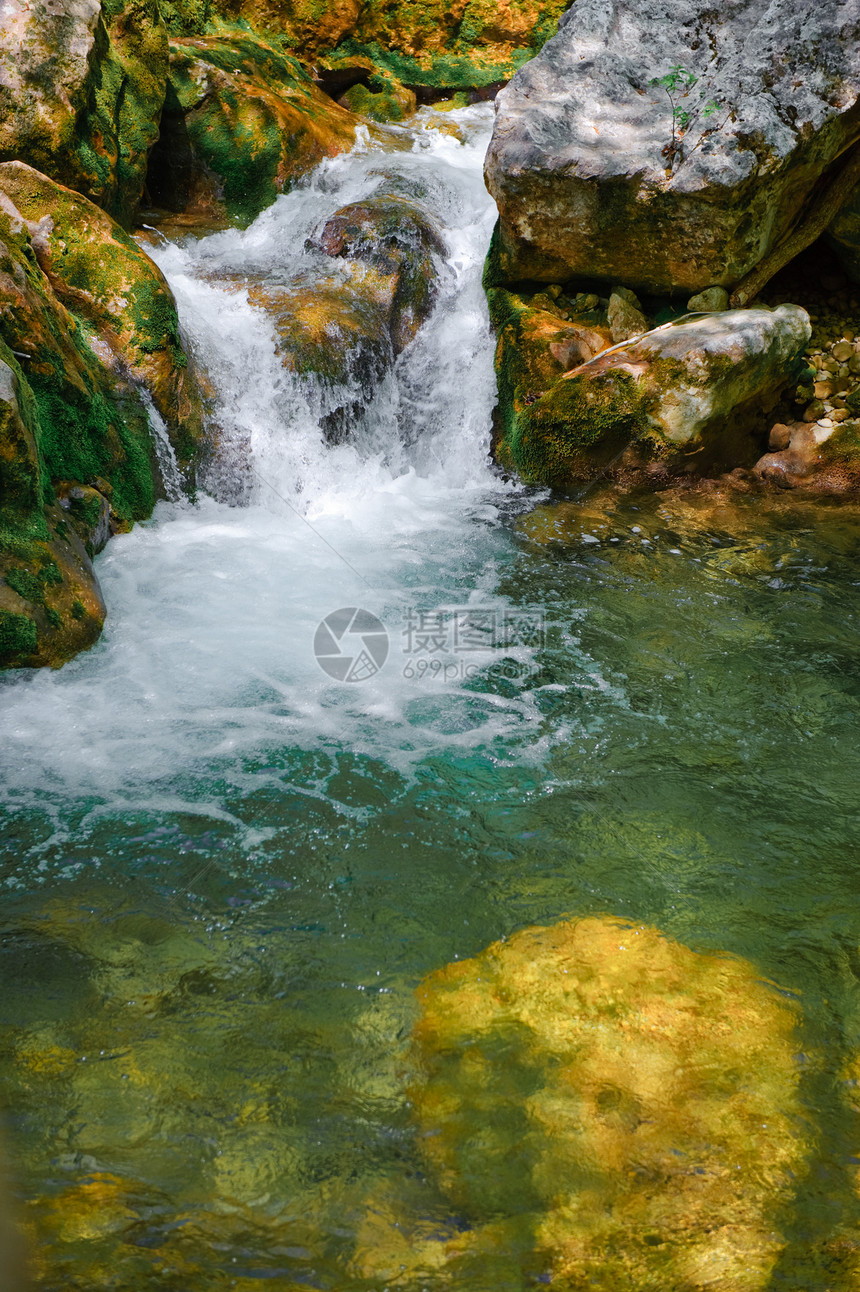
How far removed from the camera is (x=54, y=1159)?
2316 mm

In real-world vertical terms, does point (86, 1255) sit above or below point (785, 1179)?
above

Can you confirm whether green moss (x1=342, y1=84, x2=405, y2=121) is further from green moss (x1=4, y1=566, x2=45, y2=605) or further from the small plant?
green moss (x1=4, y1=566, x2=45, y2=605)

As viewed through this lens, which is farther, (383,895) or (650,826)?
(650,826)

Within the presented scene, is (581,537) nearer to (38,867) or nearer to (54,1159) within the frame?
(38,867)

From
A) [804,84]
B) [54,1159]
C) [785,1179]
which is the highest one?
[804,84]

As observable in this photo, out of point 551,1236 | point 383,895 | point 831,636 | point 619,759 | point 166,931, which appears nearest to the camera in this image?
point 551,1236

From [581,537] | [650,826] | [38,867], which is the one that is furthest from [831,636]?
[38,867]

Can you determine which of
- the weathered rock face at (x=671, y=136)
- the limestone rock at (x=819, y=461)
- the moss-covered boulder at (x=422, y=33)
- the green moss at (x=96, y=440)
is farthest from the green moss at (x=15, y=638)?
the moss-covered boulder at (x=422, y=33)

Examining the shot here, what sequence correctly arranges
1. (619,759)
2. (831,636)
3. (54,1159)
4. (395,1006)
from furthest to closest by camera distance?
(831,636) → (619,759) → (395,1006) → (54,1159)

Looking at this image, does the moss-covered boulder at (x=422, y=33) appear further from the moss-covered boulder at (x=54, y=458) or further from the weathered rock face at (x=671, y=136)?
the moss-covered boulder at (x=54, y=458)

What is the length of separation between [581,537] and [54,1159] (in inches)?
222
